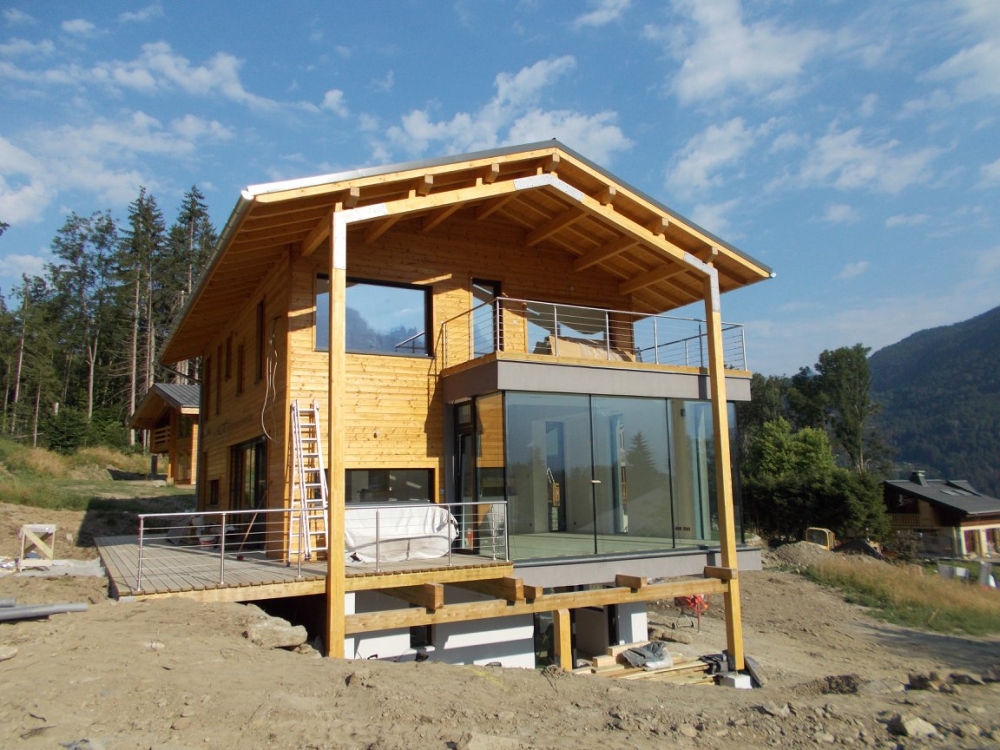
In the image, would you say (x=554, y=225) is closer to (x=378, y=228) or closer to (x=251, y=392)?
(x=378, y=228)

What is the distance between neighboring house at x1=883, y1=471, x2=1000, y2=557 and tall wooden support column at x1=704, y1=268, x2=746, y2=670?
31.4 m

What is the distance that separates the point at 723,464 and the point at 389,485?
5.81 meters

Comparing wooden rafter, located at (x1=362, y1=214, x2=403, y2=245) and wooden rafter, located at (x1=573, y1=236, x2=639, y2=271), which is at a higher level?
wooden rafter, located at (x1=573, y1=236, x2=639, y2=271)

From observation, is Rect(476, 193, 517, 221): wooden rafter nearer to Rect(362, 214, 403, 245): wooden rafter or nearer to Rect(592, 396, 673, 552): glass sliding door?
Rect(362, 214, 403, 245): wooden rafter

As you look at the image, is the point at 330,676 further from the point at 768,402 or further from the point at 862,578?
the point at 768,402

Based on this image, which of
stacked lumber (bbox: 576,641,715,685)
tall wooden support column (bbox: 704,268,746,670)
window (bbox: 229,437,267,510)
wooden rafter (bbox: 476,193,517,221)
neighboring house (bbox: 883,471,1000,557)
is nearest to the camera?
stacked lumber (bbox: 576,641,715,685)

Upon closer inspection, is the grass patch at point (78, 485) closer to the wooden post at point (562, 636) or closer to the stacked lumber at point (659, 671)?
the stacked lumber at point (659, 671)

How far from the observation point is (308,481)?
460 inches

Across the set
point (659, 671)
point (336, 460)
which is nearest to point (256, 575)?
point (336, 460)

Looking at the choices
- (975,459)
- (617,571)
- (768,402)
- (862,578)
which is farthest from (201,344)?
(975,459)

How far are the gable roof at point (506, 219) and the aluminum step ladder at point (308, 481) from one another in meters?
2.70

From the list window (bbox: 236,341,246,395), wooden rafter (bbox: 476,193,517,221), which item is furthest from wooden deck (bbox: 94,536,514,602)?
wooden rafter (bbox: 476,193,517,221)

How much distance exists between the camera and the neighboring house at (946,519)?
40.5 meters

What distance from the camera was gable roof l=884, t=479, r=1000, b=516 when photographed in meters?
40.5
